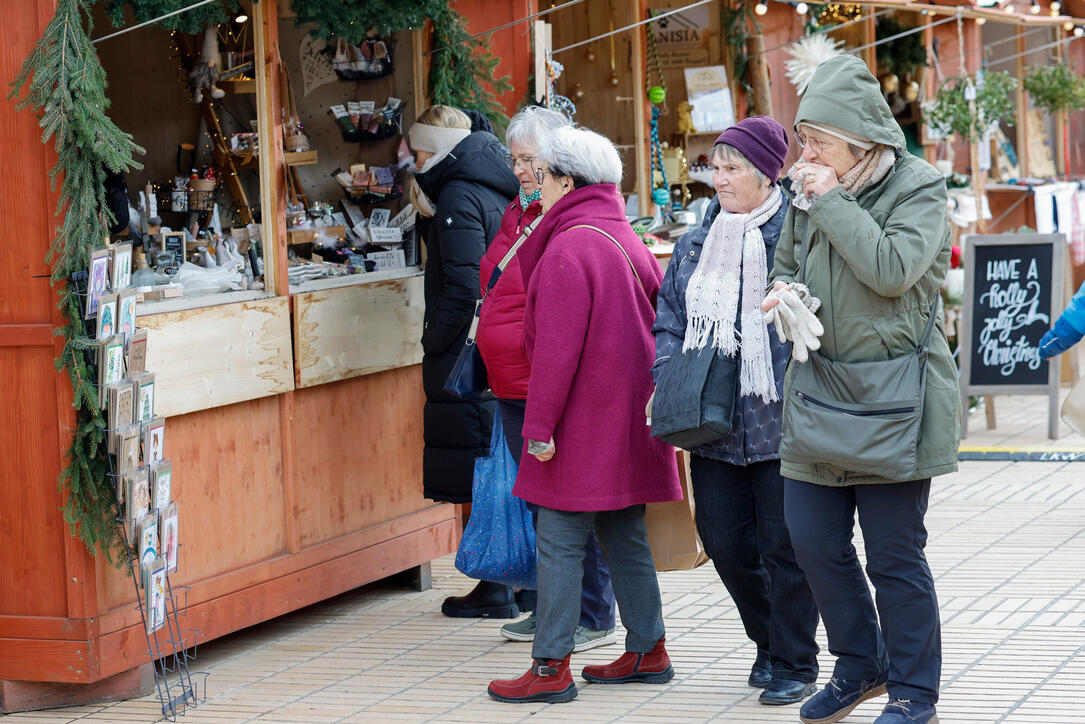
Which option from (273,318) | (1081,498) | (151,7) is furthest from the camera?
(1081,498)

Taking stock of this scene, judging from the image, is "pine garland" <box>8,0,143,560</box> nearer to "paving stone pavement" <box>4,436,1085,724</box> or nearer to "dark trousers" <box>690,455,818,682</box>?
"paving stone pavement" <box>4,436,1085,724</box>

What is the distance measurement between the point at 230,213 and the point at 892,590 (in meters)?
3.42

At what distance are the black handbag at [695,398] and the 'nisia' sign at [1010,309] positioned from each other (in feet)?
17.0

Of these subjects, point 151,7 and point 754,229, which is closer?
point 754,229

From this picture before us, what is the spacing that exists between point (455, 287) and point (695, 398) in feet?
4.84

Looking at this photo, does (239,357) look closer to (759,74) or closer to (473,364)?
(473,364)

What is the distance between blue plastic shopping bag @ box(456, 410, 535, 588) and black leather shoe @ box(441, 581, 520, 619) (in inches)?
19.8

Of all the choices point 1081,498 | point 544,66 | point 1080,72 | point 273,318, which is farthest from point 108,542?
point 1080,72

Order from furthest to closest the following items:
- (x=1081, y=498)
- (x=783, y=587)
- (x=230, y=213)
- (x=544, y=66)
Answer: (x=1081, y=498), (x=544, y=66), (x=230, y=213), (x=783, y=587)

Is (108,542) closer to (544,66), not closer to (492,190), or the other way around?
(492,190)

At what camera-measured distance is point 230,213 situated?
627 centimetres

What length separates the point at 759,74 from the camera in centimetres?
966

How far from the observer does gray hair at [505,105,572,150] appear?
5.05m

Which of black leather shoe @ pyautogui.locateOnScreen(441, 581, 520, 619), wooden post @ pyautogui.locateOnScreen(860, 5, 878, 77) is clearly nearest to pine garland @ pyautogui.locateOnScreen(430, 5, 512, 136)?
black leather shoe @ pyautogui.locateOnScreen(441, 581, 520, 619)
